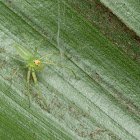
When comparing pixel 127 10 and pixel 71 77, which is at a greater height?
pixel 127 10

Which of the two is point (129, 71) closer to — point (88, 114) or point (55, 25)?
point (88, 114)

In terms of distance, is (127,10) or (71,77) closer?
(127,10)

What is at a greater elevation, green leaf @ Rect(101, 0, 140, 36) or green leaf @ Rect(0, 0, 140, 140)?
green leaf @ Rect(101, 0, 140, 36)

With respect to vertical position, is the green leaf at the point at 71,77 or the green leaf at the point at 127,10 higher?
the green leaf at the point at 127,10

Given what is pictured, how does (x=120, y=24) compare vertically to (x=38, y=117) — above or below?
above

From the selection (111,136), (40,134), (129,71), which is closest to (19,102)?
(40,134)
